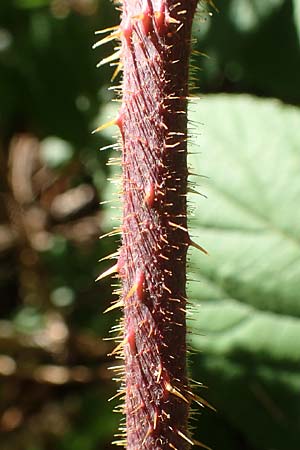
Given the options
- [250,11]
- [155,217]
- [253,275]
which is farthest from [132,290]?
[250,11]

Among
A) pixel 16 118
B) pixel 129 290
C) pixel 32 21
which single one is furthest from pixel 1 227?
pixel 129 290

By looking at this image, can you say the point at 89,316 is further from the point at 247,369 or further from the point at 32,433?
the point at 247,369

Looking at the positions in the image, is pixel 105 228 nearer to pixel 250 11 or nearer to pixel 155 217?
pixel 250 11

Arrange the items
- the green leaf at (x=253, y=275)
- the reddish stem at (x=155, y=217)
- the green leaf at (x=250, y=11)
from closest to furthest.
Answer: the reddish stem at (x=155, y=217), the green leaf at (x=253, y=275), the green leaf at (x=250, y=11)

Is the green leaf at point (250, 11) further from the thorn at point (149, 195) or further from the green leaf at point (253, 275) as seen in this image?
the thorn at point (149, 195)

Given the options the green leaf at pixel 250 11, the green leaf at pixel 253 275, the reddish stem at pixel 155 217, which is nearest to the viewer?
the reddish stem at pixel 155 217

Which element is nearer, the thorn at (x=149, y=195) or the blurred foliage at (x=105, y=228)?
the thorn at (x=149, y=195)

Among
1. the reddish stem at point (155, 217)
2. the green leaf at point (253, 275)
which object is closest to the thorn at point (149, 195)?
the reddish stem at point (155, 217)
